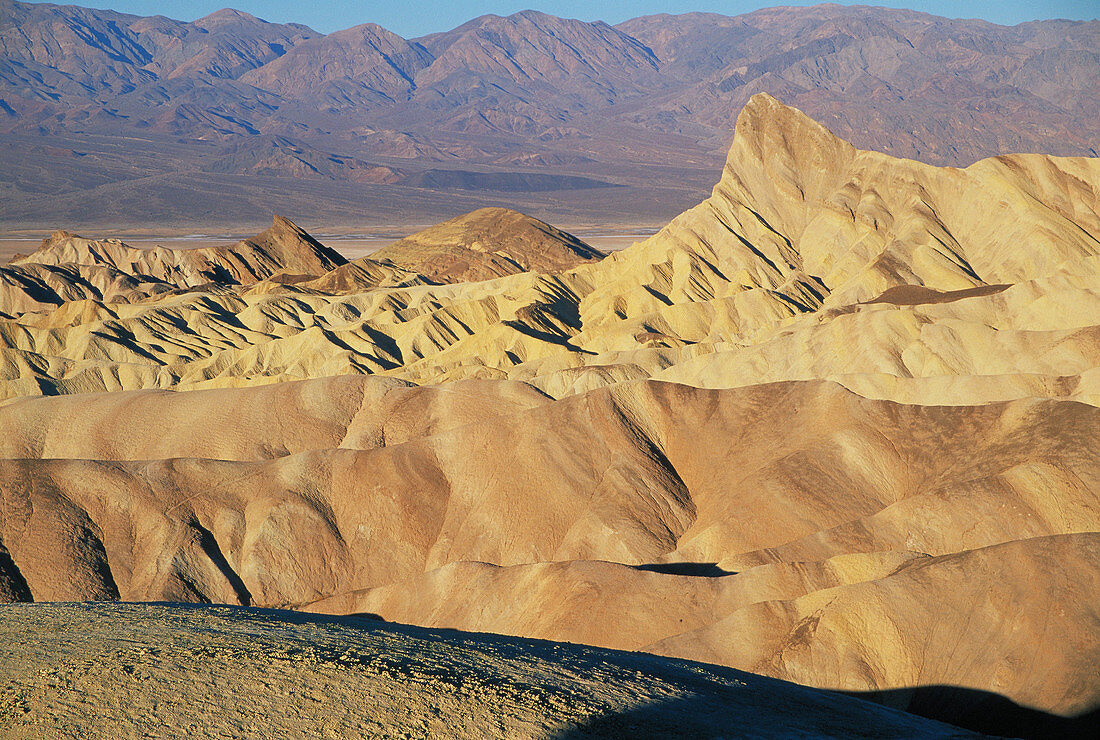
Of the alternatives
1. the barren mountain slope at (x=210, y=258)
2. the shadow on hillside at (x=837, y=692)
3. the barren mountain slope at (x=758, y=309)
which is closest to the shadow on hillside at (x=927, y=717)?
the shadow on hillside at (x=837, y=692)

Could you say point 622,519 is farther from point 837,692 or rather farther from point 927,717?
point 927,717

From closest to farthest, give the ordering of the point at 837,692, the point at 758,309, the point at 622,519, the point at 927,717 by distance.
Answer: the point at 927,717 < the point at 837,692 < the point at 622,519 < the point at 758,309

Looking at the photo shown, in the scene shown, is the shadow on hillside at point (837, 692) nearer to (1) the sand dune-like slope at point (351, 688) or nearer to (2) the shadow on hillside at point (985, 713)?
(2) the shadow on hillside at point (985, 713)

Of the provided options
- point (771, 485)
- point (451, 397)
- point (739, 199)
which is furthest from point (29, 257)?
point (771, 485)

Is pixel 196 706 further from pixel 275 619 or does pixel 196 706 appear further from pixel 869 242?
pixel 869 242

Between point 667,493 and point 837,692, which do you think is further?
point 667,493

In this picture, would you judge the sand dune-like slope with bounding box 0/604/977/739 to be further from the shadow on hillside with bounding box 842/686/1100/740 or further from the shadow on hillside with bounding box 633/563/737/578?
the shadow on hillside with bounding box 633/563/737/578

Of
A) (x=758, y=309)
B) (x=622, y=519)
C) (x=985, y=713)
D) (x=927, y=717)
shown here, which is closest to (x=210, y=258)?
(x=758, y=309)
